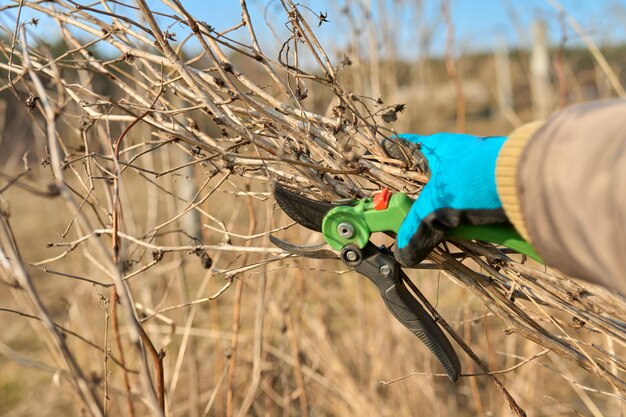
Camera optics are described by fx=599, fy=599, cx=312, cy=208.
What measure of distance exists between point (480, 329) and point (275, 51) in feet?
7.01

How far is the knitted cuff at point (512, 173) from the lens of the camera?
107 centimetres

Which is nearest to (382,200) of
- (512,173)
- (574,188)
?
(512,173)

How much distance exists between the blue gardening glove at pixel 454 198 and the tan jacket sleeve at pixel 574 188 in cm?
5

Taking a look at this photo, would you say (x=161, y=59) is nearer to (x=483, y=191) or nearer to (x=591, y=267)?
(x=483, y=191)

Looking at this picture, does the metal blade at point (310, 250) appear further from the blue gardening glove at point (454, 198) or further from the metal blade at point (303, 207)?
the blue gardening glove at point (454, 198)

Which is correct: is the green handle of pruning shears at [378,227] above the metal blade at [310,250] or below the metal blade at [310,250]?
above

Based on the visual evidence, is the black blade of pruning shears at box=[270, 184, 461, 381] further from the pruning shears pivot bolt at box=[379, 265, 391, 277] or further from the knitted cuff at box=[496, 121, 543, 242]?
the knitted cuff at box=[496, 121, 543, 242]

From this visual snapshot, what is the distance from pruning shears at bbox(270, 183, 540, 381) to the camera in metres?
1.26

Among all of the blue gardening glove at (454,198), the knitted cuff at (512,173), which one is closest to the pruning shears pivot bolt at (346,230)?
the blue gardening glove at (454,198)

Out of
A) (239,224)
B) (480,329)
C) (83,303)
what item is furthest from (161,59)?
(239,224)

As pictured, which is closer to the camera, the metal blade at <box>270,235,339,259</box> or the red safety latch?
the red safety latch

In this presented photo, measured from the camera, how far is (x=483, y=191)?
44.9 inches

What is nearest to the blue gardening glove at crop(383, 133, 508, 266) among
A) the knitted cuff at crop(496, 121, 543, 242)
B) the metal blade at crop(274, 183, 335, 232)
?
the knitted cuff at crop(496, 121, 543, 242)

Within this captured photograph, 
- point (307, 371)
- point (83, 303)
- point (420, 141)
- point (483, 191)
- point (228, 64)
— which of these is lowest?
point (307, 371)
